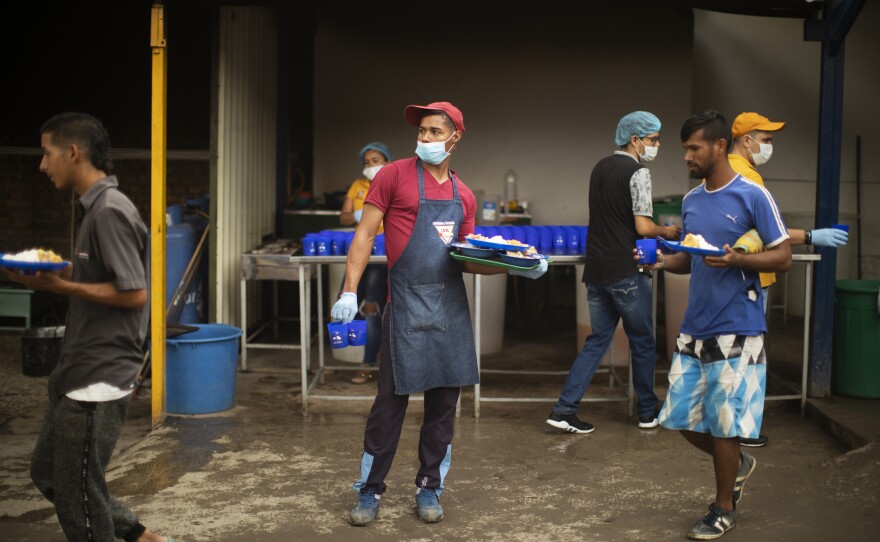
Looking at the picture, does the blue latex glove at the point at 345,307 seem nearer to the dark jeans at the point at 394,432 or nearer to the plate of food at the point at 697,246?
the dark jeans at the point at 394,432

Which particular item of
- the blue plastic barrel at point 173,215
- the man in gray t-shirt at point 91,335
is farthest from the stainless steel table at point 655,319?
the man in gray t-shirt at point 91,335

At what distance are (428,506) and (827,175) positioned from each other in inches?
155

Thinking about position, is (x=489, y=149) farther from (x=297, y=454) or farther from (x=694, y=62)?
(x=297, y=454)

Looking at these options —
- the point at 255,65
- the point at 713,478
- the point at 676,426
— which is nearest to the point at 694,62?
the point at 255,65

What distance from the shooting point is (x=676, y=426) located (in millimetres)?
4586

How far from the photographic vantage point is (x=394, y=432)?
4.72 meters

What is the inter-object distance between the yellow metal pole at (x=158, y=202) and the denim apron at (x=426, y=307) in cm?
228

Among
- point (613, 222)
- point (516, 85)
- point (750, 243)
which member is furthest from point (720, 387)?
point (516, 85)

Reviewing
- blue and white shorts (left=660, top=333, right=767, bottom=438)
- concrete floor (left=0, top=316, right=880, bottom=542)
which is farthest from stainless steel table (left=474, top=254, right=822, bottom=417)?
blue and white shorts (left=660, top=333, right=767, bottom=438)

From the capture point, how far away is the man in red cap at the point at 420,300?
4648mm

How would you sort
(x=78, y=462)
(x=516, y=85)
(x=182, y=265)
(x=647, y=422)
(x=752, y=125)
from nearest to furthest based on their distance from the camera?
(x=78, y=462), (x=752, y=125), (x=647, y=422), (x=182, y=265), (x=516, y=85)

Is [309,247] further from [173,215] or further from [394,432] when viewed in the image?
[394,432]

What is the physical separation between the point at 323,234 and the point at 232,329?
3.14ft

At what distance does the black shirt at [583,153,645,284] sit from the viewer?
6203mm
